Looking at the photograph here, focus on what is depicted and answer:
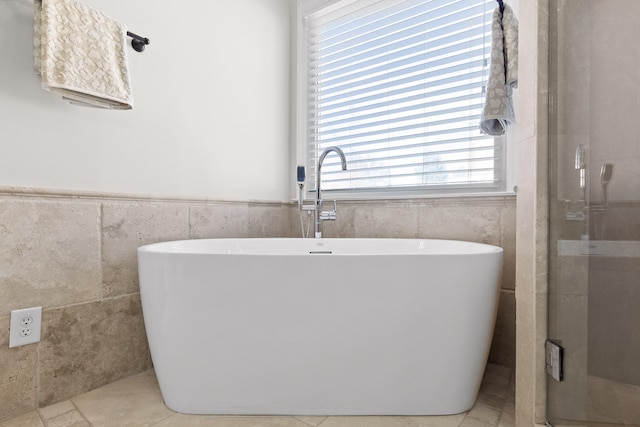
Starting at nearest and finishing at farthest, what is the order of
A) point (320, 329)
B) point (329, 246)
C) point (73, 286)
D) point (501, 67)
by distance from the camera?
point (320, 329)
point (73, 286)
point (501, 67)
point (329, 246)

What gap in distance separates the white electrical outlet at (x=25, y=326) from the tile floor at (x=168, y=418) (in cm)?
26

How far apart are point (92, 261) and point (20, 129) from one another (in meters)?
0.53

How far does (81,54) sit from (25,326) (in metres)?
0.96

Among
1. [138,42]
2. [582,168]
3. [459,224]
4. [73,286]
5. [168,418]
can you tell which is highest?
[138,42]

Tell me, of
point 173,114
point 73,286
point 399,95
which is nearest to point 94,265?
point 73,286

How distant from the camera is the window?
1844 mm

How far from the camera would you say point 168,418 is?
1213 mm

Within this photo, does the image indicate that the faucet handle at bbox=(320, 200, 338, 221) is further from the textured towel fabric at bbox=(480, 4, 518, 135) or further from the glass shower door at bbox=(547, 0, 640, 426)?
the glass shower door at bbox=(547, 0, 640, 426)

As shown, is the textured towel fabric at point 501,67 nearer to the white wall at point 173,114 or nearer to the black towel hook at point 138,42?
the white wall at point 173,114

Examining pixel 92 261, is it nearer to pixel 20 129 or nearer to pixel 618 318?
pixel 20 129

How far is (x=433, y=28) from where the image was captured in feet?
6.47

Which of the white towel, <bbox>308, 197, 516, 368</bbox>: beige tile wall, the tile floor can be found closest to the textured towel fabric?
<bbox>308, 197, 516, 368</bbox>: beige tile wall

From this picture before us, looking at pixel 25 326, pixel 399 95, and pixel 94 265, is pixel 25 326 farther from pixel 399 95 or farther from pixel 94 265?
pixel 399 95

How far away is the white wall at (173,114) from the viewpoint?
1253 mm
